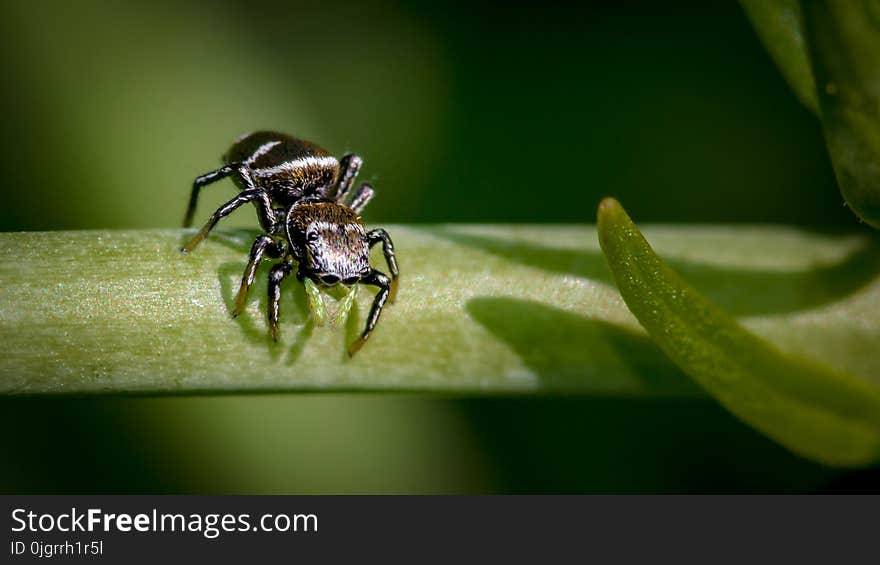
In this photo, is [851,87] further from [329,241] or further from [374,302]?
[329,241]

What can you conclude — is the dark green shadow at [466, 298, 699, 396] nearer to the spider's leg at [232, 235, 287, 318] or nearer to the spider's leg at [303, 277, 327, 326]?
the spider's leg at [303, 277, 327, 326]

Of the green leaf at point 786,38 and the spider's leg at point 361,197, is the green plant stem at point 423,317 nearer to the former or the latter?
the green leaf at point 786,38

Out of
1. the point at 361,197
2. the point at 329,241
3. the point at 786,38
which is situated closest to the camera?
the point at 786,38

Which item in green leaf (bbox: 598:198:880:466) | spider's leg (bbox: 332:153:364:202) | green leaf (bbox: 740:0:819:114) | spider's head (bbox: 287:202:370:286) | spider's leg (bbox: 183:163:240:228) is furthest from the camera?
spider's leg (bbox: 332:153:364:202)

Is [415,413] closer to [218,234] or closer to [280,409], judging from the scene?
[280,409]

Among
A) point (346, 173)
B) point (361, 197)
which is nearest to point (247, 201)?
point (361, 197)

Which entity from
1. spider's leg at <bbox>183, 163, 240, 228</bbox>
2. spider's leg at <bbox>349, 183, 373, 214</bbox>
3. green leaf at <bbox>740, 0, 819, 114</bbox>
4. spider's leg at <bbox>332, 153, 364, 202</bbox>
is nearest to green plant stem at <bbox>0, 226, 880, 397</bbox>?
green leaf at <bbox>740, 0, 819, 114</bbox>

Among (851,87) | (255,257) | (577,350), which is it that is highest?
(851,87)

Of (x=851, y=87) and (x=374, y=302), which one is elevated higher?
(x=851, y=87)
